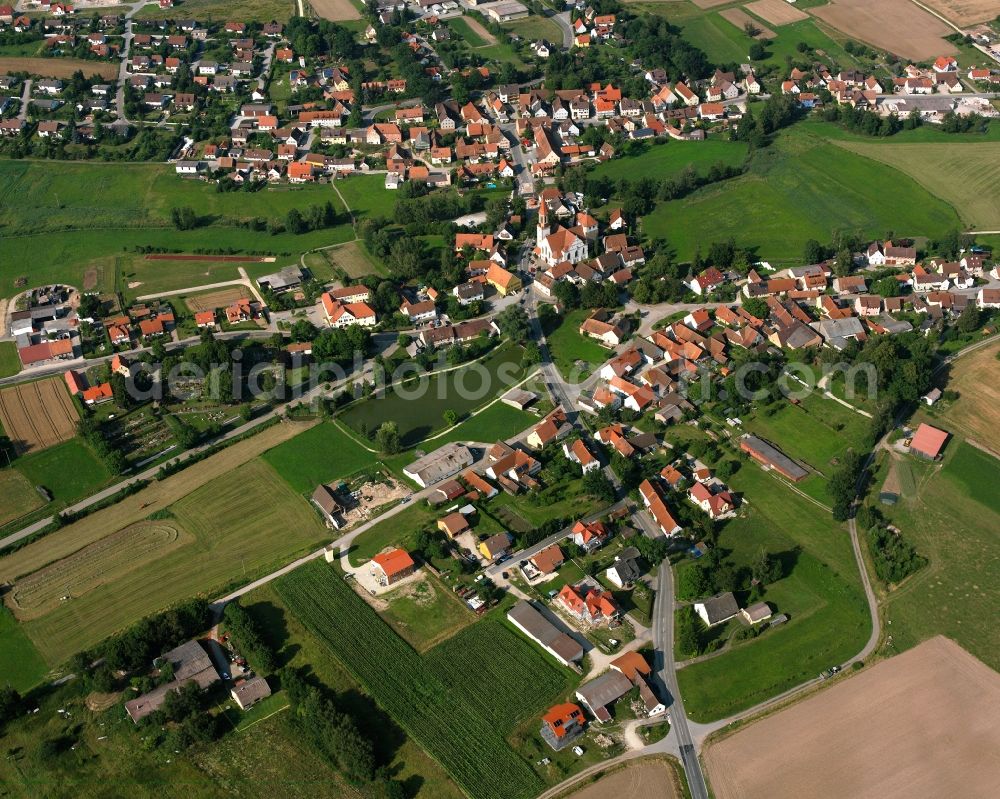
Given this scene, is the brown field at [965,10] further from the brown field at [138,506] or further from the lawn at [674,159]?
the brown field at [138,506]

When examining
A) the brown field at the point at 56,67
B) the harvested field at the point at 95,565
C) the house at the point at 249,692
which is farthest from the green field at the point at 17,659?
the brown field at the point at 56,67

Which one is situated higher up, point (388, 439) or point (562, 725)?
point (388, 439)

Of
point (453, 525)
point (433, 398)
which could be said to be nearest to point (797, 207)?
point (433, 398)

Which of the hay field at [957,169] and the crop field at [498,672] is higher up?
the hay field at [957,169]

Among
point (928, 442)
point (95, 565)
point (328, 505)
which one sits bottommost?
point (95, 565)

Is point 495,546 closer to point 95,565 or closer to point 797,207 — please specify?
point 95,565

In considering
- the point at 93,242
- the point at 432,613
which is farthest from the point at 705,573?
the point at 93,242

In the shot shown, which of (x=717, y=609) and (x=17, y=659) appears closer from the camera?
(x=17, y=659)

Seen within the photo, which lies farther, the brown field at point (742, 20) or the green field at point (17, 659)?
the brown field at point (742, 20)
